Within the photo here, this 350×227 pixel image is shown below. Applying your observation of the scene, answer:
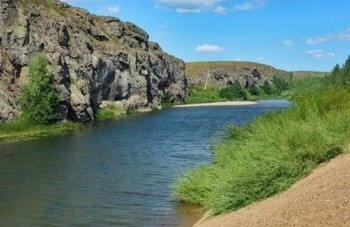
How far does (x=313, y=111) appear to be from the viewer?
24875 millimetres

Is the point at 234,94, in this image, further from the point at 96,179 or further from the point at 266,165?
the point at 266,165

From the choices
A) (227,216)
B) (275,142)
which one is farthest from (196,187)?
(227,216)

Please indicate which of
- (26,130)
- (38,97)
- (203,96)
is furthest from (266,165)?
(203,96)

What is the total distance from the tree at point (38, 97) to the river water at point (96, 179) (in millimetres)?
12459

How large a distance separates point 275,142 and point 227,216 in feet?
14.5

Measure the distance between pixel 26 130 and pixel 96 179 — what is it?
34.0 m

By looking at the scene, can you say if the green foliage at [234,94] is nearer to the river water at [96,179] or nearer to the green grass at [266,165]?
the river water at [96,179]

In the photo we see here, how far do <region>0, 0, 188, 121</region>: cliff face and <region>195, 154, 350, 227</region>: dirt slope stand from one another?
54.7 meters

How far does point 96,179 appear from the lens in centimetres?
3080

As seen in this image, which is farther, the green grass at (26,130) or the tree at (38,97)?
the tree at (38,97)

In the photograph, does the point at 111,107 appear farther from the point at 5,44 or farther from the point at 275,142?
the point at 275,142

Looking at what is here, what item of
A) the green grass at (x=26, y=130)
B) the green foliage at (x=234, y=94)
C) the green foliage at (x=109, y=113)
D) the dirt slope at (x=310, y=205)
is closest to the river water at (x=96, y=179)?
the green grass at (x=26, y=130)

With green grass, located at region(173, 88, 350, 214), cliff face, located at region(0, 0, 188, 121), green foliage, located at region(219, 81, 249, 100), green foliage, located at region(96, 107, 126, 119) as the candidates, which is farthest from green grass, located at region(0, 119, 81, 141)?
green foliage, located at region(219, 81, 249, 100)

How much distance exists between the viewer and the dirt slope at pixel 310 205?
11875mm
